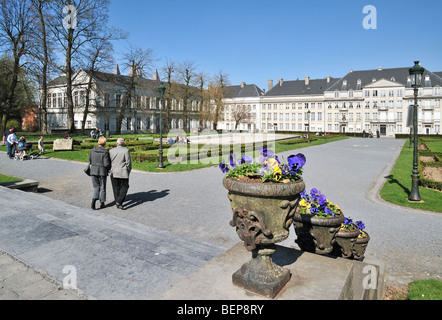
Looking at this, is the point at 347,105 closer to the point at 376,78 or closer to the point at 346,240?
the point at 376,78

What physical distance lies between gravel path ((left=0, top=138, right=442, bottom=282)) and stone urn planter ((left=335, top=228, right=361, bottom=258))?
862 millimetres

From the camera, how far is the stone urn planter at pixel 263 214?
2811mm

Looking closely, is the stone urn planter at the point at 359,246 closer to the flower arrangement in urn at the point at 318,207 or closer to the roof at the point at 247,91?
the flower arrangement in urn at the point at 318,207

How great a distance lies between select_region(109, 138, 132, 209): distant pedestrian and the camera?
806 cm

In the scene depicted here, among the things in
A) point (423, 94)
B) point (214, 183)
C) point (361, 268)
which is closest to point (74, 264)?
point (361, 268)

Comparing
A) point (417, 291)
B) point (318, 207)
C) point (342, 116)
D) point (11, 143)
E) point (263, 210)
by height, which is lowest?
point (417, 291)

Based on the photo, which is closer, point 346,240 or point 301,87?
point 346,240

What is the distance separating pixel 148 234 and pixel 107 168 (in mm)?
2928

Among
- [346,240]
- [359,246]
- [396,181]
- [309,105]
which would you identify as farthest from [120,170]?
[309,105]

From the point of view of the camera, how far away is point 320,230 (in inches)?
167

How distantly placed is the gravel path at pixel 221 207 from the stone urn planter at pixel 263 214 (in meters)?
2.71

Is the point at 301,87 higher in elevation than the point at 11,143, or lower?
higher

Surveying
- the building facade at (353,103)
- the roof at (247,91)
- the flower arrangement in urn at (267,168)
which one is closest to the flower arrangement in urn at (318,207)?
the flower arrangement in urn at (267,168)
